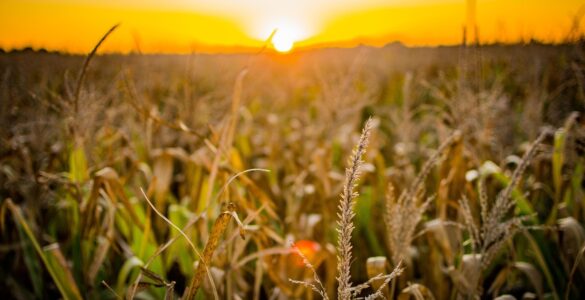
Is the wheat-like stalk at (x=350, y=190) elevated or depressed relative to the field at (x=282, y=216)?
elevated

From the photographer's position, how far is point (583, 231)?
1.96m

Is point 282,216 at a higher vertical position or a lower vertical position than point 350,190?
lower

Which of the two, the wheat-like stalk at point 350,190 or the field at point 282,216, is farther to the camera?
the field at point 282,216

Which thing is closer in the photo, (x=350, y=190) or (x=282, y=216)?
(x=350, y=190)

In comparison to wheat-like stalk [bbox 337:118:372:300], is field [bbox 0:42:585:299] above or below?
below

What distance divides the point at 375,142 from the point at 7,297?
296 centimetres

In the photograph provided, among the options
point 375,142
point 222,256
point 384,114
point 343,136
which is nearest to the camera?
point 222,256

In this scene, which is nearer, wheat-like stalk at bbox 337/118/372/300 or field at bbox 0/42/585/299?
wheat-like stalk at bbox 337/118/372/300

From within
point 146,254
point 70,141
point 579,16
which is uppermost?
point 579,16

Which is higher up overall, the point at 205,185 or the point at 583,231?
the point at 205,185

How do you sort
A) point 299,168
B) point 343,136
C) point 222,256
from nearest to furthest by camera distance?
point 222,256 < point 299,168 < point 343,136

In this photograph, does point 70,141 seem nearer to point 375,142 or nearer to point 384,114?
point 375,142

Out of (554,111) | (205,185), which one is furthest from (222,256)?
(554,111)

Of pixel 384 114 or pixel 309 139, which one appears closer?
pixel 309 139
